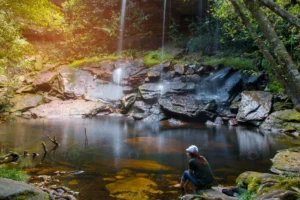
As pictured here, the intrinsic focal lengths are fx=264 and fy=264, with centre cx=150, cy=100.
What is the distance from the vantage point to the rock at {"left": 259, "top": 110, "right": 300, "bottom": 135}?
16.4 metres

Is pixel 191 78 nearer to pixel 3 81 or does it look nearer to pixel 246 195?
pixel 3 81

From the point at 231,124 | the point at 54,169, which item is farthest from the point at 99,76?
the point at 54,169

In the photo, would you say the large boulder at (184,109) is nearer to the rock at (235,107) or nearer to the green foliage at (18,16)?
the rock at (235,107)

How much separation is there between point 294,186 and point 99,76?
990 inches

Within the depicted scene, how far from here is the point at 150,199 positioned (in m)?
6.48

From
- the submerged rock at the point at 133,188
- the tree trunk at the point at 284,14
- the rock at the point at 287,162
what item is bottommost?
the submerged rock at the point at 133,188

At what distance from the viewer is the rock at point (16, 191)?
4.52 meters

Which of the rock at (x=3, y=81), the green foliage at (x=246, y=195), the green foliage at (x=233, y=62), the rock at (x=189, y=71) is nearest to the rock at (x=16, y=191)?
the green foliage at (x=246, y=195)

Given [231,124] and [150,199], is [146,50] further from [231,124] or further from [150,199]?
[150,199]

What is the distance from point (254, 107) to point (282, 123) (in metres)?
2.44

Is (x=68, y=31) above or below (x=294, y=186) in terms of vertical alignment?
above

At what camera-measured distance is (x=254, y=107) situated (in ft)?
62.7

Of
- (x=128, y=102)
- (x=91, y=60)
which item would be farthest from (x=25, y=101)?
(x=128, y=102)

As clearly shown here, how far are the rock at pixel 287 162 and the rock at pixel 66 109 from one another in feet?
55.8
